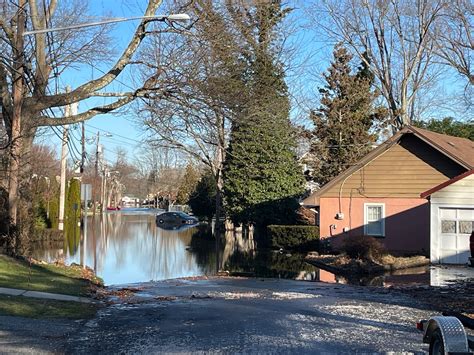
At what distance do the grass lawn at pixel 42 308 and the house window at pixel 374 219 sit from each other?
2046 centimetres

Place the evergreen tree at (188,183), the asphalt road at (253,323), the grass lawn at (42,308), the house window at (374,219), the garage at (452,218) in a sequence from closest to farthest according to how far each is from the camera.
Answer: the asphalt road at (253,323) → the grass lawn at (42,308) → the garage at (452,218) → the house window at (374,219) → the evergreen tree at (188,183)

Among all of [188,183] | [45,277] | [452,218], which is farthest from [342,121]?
[188,183]

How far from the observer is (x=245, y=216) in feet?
140

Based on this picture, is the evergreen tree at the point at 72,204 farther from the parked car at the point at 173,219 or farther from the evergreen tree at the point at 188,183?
the evergreen tree at the point at 188,183

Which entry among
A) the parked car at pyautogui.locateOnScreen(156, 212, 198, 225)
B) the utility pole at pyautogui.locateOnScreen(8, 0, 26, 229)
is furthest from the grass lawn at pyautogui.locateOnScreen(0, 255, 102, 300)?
the parked car at pyautogui.locateOnScreen(156, 212, 198, 225)

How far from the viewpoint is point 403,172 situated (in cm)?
3027

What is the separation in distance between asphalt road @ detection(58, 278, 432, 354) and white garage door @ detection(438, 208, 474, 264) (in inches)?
385

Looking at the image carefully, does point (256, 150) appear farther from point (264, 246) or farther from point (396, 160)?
point (396, 160)

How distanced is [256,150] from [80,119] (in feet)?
72.9

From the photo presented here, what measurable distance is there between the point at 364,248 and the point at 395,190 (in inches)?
238

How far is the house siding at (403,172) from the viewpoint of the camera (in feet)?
96.6

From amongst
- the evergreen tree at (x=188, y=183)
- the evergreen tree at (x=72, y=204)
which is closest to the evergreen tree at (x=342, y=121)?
the evergreen tree at (x=72, y=204)

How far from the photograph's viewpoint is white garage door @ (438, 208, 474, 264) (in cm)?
2533

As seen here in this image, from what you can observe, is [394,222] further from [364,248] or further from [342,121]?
[342,121]
